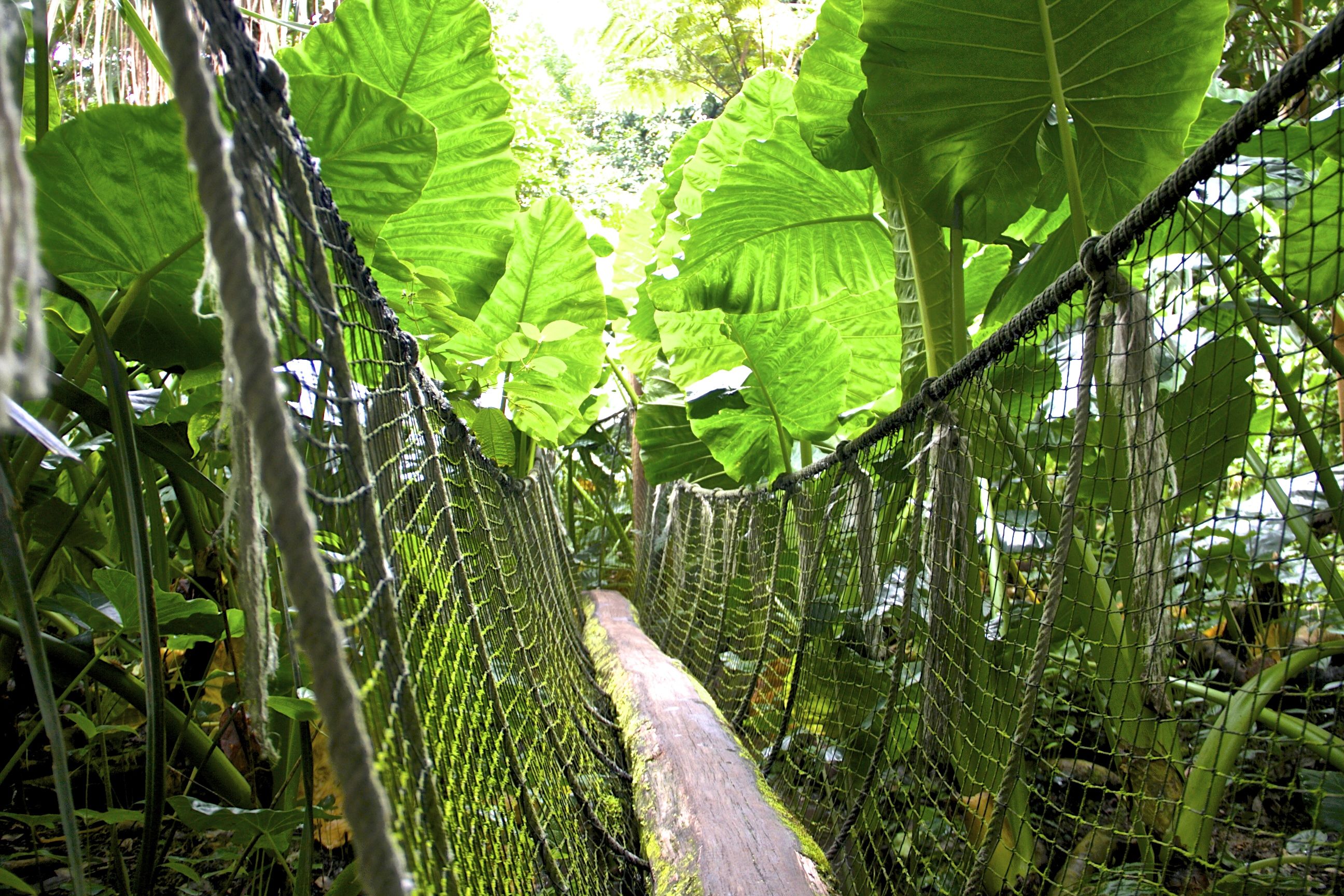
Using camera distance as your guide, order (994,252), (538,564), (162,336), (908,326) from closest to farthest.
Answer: (162,336) → (908,326) → (994,252) → (538,564)

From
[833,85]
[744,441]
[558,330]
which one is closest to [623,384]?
[744,441]

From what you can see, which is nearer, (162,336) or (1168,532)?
(1168,532)

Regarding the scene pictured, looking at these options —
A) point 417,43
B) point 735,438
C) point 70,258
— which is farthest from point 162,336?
point 735,438

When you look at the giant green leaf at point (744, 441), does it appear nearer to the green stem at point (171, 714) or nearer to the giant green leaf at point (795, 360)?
the giant green leaf at point (795, 360)

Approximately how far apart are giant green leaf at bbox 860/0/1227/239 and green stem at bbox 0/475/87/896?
1319 millimetres

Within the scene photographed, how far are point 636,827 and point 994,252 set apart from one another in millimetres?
1749

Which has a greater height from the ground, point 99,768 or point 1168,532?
point 1168,532

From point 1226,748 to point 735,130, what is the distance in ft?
6.26

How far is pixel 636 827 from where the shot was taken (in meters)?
1.63

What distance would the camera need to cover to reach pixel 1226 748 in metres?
1.25

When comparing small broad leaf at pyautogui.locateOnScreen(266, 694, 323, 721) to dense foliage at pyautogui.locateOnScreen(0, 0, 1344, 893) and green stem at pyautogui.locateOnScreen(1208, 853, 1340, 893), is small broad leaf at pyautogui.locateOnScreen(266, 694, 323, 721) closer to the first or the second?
dense foliage at pyautogui.locateOnScreen(0, 0, 1344, 893)

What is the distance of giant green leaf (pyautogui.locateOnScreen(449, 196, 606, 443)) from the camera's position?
8.04ft

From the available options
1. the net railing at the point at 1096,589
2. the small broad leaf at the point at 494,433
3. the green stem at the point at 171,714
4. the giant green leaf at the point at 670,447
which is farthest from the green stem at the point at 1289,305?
the giant green leaf at the point at 670,447

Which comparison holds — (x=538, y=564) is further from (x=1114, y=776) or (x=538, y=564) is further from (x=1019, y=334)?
(x=1019, y=334)
